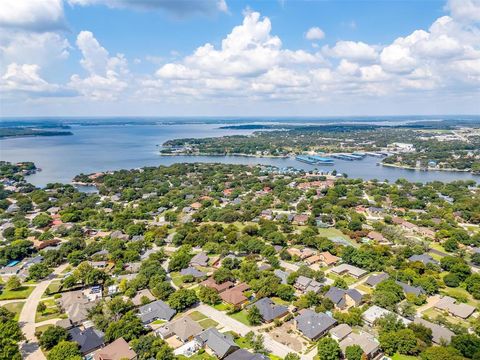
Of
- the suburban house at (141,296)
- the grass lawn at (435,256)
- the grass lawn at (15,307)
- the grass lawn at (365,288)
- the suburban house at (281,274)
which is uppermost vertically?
the suburban house at (281,274)

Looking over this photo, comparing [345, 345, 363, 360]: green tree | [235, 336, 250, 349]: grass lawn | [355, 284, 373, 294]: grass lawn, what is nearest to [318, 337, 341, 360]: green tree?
[345, 345, 363, 360]: green tree

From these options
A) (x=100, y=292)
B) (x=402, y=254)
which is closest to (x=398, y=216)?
(x=402, y=254)

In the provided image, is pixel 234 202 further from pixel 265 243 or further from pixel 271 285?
pixel 271 285

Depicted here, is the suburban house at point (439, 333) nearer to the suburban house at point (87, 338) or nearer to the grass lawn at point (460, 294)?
the grass lawn at point (460, 294)

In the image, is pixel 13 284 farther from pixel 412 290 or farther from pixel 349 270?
pixel 412 290

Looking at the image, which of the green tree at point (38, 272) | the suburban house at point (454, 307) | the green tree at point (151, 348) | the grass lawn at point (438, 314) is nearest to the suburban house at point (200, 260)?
the green tree at point (151, 348)
